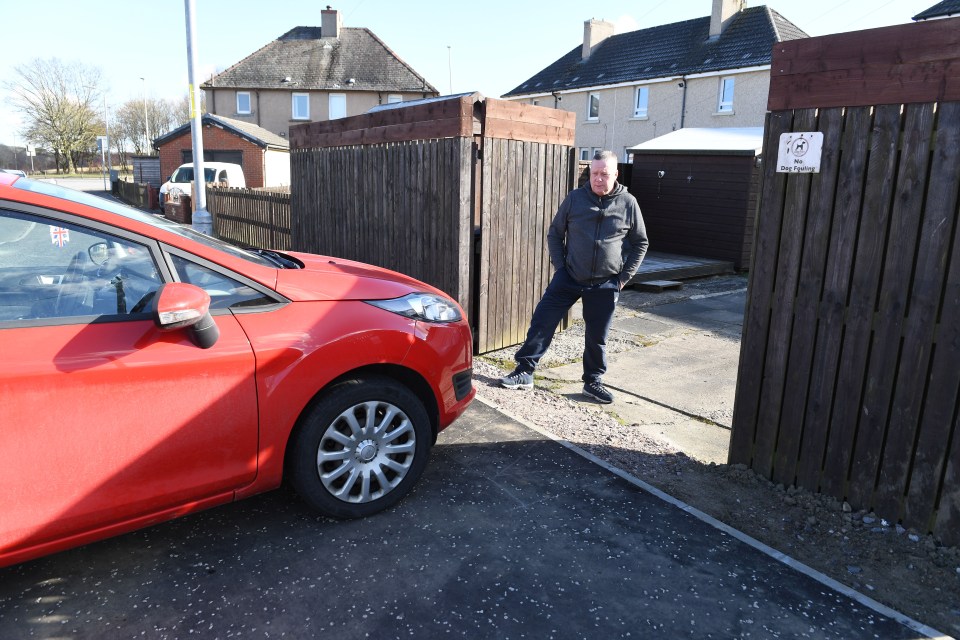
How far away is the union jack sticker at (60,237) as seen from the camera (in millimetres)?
2582

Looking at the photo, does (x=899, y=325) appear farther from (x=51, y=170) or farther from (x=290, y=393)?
(x=51, y=170)

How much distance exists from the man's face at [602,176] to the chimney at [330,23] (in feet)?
139

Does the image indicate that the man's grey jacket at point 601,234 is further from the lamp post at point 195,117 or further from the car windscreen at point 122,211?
the lamp post at point 195,117

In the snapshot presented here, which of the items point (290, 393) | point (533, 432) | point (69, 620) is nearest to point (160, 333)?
point (290, 393)

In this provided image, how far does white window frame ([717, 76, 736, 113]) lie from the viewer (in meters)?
25.3

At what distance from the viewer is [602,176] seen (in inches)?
193

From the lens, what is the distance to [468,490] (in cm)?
367

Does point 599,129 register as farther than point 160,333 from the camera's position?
Yes

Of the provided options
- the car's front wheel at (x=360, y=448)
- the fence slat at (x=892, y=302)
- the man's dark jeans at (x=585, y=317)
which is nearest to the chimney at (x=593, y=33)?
the man's dark jeans at (x=585, y=317)

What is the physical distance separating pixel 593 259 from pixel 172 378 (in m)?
3.25

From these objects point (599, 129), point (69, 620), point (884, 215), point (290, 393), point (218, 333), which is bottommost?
point (69, 620)

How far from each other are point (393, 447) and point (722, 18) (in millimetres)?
28998

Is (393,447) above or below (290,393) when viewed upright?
below

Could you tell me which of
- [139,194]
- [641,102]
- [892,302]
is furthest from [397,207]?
[139,194]
